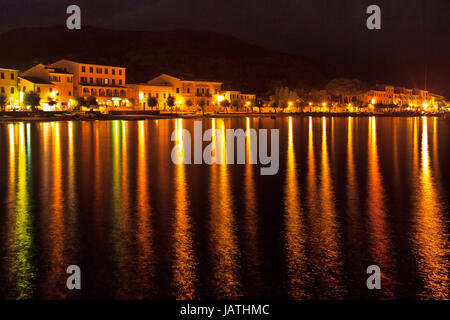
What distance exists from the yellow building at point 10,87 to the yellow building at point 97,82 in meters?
10.3

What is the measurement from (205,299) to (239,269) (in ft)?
3.84

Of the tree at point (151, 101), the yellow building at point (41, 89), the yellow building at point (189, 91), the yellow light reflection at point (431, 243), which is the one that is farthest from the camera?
the yellow building at point (189, 91)

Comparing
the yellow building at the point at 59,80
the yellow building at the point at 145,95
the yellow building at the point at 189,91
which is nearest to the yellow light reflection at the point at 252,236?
the yellow building at the point at 59,80

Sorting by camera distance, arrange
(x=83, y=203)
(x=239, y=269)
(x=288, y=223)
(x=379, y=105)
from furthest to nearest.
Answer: (x=379, y=105), (x=83, y=203), (x=288, y=223), (x=239, y=269)

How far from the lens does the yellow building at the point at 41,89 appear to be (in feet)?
264

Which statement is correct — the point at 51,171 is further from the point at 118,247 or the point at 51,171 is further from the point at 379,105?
the point at 379,105

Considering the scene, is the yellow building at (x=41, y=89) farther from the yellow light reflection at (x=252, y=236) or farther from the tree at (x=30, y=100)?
the yellow light reflection at (x=252, y=236)

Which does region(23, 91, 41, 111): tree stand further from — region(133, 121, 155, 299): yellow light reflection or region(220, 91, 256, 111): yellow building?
region(133, 121, 155, 299): yellow light reflection

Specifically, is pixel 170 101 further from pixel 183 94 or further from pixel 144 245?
pixel 144 245

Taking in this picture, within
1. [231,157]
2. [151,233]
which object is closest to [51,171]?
[231,157]

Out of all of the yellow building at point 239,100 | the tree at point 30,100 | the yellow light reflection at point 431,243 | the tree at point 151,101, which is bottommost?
the yellow light reflection at point 431,243

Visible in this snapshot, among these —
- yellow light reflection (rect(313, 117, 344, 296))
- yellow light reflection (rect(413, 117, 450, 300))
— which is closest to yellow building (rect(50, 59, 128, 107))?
yellow light reflection (rect(313, 117, 344, 296))

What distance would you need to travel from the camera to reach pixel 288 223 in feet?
36.1

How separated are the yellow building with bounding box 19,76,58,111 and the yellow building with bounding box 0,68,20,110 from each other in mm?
1037
